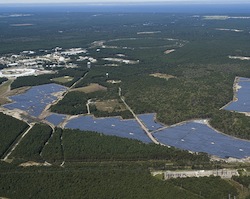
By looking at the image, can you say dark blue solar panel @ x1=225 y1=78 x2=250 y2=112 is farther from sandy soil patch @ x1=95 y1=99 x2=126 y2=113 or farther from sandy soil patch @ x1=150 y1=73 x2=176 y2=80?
sandy soil patch @ x1=95 y1=99 x2=126 y2=113

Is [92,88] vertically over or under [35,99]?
under

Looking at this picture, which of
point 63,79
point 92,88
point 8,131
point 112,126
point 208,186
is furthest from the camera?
point 63,79

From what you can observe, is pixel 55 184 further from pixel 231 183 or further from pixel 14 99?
Result: pixel 14 99

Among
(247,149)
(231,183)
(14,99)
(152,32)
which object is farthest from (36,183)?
(152,32)

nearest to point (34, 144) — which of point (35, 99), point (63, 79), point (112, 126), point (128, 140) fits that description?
point (128, 140)

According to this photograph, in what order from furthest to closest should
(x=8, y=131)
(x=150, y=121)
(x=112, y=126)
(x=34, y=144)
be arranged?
(x=150, y=121)
(x=112, y=126)
(x=8, y=131)
(x=34, y=144)

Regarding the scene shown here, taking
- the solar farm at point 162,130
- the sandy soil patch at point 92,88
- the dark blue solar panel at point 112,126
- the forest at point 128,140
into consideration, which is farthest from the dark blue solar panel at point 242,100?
the sandy soil patch at point 92,88

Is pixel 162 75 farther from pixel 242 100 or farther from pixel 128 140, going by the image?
pixel 128 140

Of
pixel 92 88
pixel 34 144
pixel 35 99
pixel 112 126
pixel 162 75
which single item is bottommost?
pixel 162 75
